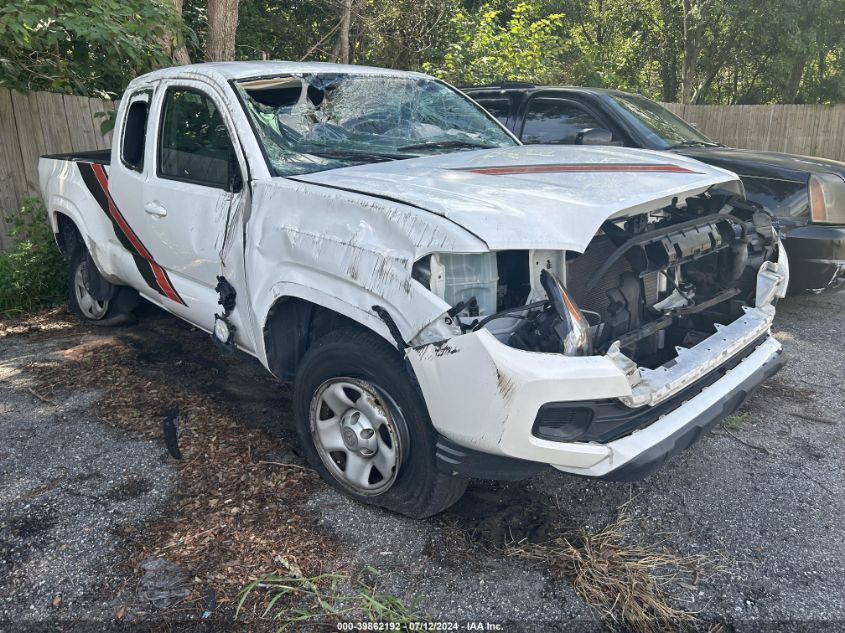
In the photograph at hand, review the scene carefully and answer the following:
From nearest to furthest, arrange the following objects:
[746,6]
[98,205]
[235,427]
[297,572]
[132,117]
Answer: [297,572]
[235,427]
[132,117]
[98,205]
[746,6]

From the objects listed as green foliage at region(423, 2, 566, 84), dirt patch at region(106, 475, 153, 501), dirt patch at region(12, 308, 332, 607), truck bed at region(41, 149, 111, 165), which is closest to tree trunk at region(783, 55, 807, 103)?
green foliage at region(423, 2, 566, 84)

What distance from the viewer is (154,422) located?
13.2 feet

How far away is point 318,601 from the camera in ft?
8.28

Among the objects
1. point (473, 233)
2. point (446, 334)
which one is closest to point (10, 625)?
point (446, 334)

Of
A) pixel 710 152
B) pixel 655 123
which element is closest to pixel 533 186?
pixel 710 152

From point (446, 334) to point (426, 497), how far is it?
779 mm

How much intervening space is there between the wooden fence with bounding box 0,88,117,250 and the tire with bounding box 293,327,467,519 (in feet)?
17.7

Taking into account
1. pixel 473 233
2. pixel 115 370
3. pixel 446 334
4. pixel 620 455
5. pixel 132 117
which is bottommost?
pixel 115 370

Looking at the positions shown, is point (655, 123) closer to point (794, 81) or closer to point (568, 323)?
point (568, 323)

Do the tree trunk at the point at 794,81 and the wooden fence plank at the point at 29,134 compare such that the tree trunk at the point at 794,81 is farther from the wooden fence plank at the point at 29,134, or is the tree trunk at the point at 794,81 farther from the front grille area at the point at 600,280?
the front grille area at the point at 600,280

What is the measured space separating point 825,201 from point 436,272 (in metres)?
4.17

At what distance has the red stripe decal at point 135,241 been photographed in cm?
417

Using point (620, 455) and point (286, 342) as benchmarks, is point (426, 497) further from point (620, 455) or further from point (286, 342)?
point (286, 342)

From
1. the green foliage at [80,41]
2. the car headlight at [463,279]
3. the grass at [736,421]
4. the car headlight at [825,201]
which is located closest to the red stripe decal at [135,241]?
the green foliage at [80,41]
